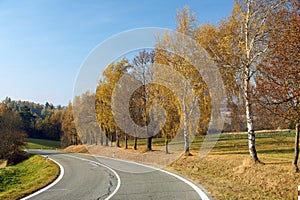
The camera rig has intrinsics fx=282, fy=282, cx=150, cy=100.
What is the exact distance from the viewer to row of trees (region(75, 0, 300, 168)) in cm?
967

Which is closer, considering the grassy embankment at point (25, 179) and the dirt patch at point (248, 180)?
the dirt patch at point (248, 180)

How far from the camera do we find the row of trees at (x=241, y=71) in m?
9.67

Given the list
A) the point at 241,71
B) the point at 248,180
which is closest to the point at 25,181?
the point at 248,180

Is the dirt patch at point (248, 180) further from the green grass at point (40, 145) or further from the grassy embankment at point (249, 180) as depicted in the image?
the green grass at point (40, 145)

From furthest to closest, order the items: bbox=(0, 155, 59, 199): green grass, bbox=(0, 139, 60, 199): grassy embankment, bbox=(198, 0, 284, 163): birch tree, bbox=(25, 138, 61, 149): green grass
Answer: bbox=(25, 138, 61, 149): green grass < bbox=(198, 0, 284, 163): birch tree < bbox=(0, 139, 60, 199): grassy embankment < bbox=(0, 155, 59, 199): green grass

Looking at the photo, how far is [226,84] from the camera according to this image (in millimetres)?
17531

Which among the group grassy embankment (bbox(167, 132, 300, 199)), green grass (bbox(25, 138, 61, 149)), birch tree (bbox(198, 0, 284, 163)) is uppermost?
birch tree (bbox(198, 0, 284, 163))

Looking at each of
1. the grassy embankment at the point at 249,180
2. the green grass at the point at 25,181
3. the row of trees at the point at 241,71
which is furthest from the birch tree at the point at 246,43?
the green grass at the point at 25,181

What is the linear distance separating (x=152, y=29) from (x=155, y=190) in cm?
1466

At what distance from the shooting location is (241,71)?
14.8 meters

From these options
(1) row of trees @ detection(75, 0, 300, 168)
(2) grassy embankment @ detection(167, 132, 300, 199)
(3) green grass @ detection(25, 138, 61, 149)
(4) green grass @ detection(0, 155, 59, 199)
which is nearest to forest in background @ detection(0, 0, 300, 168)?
(1) row of trees @ detection(75, 0, 300, 168)

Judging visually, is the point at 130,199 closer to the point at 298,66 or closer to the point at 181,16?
the point at 298,66

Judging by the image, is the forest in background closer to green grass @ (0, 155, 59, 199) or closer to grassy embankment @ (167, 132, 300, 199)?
grassy embankment @ (167, 132, 300, 199)

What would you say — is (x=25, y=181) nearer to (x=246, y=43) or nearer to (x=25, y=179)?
(x=25, y=179)
